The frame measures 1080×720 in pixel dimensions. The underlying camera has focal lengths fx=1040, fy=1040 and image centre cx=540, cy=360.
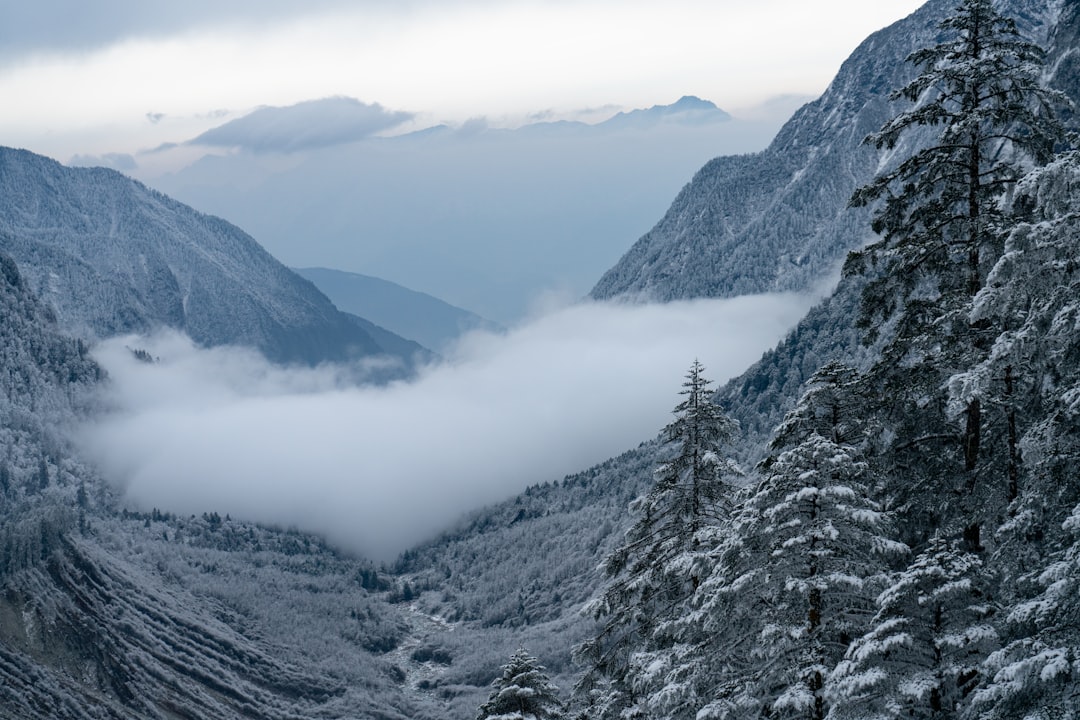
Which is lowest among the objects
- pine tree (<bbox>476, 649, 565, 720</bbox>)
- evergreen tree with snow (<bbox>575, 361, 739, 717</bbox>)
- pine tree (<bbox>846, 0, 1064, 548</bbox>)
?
pine tree (<bbox>476, 649, 565, 720</bbox>)

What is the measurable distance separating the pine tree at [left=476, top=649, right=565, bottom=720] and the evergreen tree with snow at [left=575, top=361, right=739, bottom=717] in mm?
2317

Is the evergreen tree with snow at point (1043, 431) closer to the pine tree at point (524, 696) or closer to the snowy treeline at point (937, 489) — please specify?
the snowy treeline at point (937, 489)

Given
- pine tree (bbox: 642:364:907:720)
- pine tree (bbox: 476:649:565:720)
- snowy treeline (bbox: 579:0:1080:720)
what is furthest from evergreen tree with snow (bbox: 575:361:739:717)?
pine tree (bbox: 642:364:907:720)

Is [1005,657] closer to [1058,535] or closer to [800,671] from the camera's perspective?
[1058,535]

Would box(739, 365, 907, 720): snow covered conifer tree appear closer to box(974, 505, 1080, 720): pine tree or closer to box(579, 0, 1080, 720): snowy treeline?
box(579, 0, 1080, 720): snowy treeline

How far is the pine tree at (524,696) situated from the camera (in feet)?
127

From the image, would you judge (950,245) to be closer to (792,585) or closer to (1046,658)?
(792,585)

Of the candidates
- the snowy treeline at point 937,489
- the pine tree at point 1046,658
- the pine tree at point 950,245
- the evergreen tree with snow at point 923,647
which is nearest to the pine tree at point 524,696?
the snowy treeline at point 937,489

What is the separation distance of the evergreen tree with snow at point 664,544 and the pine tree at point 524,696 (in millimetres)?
2317

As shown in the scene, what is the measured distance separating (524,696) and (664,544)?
8.31 m

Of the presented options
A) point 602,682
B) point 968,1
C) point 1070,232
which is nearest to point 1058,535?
point 1070,232

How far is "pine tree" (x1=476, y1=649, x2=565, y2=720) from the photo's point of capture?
38750 millimetres

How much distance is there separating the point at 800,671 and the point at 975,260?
11639 millimetres

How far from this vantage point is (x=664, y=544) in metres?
36.1
